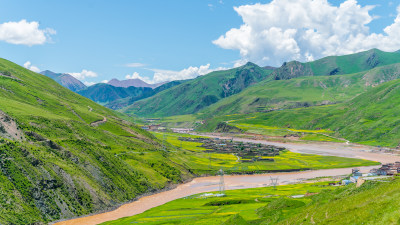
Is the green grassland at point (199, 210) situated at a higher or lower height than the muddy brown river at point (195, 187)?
higher

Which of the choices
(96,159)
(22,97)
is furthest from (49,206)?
(22,97)

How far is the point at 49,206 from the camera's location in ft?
273

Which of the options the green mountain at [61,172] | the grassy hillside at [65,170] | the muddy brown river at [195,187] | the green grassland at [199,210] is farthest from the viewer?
the muddy brown river at [195,187]

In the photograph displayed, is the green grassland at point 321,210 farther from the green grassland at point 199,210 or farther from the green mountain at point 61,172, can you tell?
the green mountain at point 61,172

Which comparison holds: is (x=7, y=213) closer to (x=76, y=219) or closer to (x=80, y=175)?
(x=76, y=219)

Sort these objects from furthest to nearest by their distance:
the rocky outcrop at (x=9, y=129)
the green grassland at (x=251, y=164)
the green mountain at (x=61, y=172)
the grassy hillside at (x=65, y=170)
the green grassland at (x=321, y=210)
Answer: the green grassland at (x=251, y=164) < the rocky outcrop at (x=9, y=129) < the grassy hillside at (x=65, y=170) < the green mountain at (x=61, y=172) < the green grassland at (x=321, y=210)

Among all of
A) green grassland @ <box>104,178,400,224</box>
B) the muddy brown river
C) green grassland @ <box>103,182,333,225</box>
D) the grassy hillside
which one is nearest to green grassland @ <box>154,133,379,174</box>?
the grassy hillside

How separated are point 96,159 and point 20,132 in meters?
27.4

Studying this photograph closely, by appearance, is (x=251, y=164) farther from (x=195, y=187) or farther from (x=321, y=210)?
(x=321, y=210)

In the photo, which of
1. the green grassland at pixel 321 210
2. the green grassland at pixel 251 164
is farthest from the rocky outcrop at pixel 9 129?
the green grassland at pixel 251 164

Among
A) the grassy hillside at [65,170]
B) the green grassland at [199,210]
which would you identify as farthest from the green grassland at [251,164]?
the green grassland at [199,210]

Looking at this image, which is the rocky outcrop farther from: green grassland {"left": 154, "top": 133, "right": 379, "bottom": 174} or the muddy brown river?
green grassland {"left": 154, "top": 133, "right": 379, "bottom": 174}

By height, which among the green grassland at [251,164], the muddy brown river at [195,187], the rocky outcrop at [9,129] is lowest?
the muddy brown river at [195,187]

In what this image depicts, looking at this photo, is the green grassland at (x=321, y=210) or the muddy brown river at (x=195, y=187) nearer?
the green grassland at (x=321, y=210)
